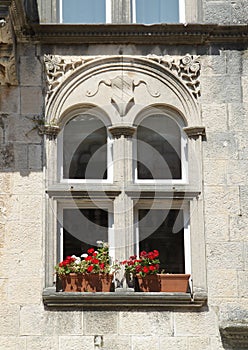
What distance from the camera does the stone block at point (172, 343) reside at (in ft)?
33.6

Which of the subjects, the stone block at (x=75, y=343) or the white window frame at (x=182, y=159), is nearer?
the stone block at (x=75, y=343)

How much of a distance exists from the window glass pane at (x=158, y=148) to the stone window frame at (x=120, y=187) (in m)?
0.19

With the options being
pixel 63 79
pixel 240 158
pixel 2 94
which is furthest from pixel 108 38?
pixel 240 158

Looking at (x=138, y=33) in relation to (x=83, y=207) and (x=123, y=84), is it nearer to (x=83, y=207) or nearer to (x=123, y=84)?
(x=123, y=84)

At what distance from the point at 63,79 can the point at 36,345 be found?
121 inches

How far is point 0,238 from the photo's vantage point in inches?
416

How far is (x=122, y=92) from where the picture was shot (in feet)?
36.6

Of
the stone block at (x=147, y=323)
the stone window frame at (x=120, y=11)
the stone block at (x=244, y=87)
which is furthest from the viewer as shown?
the stone window frame at (x=120, y=11)

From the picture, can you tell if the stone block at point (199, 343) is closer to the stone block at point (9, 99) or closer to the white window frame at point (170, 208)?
the white window frame at point (170, 208)

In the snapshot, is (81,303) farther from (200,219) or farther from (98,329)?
(200,219)

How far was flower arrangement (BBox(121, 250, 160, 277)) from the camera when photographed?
10.5 metres

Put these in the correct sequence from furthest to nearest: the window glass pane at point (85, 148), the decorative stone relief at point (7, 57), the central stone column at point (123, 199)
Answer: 1. the window glass pane at point (85, 148)
2. the central stone column at point (123, 199)
3. the decorative stone relief at point (7, 57)

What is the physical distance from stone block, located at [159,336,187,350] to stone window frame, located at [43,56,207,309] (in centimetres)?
36

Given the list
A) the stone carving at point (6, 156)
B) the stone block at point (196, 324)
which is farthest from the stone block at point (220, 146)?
the stone carving at point (6, 156)
